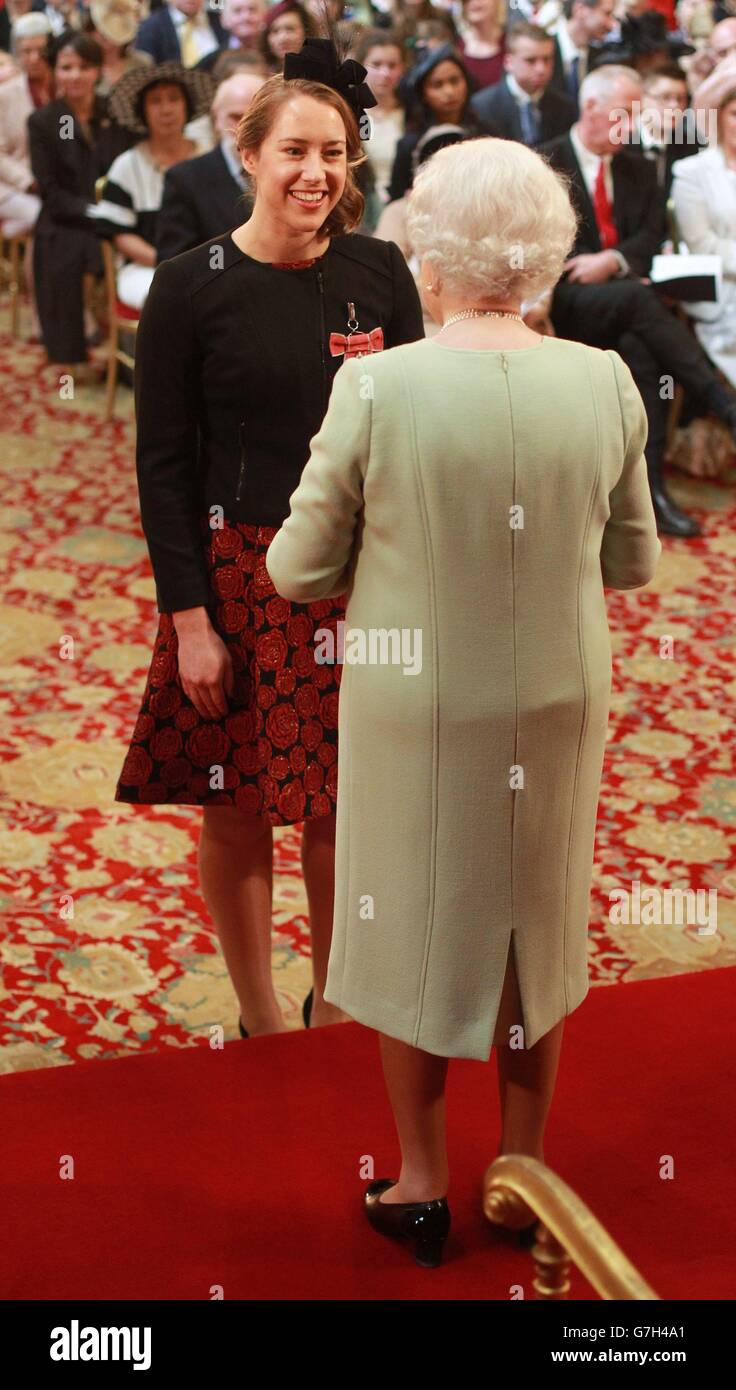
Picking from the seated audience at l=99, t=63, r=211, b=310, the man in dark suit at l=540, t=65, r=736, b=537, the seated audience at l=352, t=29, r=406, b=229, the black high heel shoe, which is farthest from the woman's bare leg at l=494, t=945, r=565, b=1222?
the seated audience at l=352, t=29, r=406, b=229

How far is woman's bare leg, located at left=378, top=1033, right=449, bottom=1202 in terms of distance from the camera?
6.46 feet

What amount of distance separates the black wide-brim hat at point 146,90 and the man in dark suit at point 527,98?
4.61 feet

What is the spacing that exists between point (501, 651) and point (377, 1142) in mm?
943

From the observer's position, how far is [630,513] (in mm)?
1860

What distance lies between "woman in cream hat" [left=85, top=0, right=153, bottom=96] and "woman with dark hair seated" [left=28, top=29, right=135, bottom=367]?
0.86m

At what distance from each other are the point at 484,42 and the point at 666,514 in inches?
168

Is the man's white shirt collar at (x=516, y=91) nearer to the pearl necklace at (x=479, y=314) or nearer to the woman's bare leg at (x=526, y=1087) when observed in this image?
the pearl necklace at (x=479, y=314)

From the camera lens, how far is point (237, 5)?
25.0 feet

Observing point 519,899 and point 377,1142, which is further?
point 377,1142

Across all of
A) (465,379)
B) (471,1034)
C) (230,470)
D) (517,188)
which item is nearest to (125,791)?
(230,470)

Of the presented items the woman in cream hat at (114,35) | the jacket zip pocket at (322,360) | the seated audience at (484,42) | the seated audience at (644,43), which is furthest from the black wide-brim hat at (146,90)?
the jacket zip pocket at (322,360)

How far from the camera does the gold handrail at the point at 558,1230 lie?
3.89 ft

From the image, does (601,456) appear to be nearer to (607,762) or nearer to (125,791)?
(125,791)

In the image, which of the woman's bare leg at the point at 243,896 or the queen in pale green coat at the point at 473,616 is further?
the woman's bare leg at the point at 243,896
